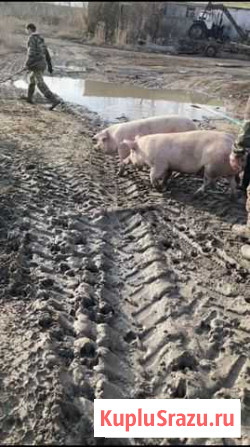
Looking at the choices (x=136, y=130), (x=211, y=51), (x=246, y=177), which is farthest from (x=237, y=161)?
(x=211, y=51)

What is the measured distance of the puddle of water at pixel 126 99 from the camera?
13840 mm

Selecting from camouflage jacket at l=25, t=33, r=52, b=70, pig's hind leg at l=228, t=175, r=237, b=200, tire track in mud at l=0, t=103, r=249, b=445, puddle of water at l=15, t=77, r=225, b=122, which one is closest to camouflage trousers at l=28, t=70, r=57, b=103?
camouflage jacket at l=25, t=33, r=52, b=70

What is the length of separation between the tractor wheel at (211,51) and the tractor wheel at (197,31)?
1193mm

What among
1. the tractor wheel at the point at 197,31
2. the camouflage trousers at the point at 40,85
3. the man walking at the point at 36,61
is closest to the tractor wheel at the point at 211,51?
the tractor wheel at the point at 197,31

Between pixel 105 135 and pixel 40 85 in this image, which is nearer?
pixel 105 135

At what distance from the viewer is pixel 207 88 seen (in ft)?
59.6

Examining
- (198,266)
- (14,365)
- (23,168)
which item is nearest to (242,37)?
(23,168)

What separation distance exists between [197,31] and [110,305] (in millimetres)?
26080

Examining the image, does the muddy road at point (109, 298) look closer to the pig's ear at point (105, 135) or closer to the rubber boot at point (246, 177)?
the rubber boot at point (246, 177)

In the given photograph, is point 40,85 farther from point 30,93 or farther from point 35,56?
point 35,56

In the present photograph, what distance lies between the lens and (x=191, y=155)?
7.41 metres

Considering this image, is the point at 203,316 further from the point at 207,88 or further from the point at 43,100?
the point at 207,88

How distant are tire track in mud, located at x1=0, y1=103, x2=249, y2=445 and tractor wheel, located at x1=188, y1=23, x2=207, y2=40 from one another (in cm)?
2274

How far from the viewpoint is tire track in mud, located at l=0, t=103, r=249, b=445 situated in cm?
372
